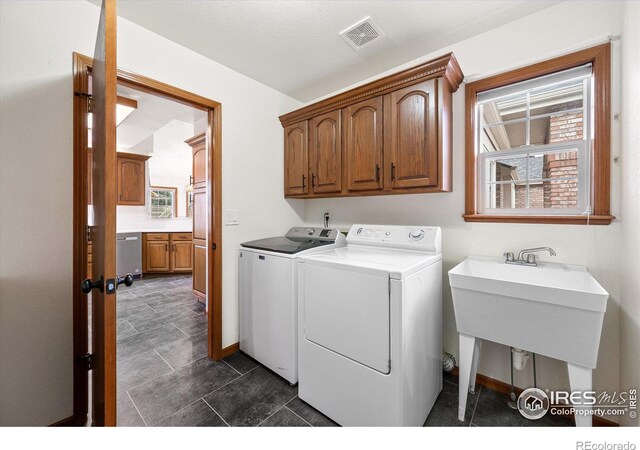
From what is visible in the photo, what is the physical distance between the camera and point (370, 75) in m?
2.51

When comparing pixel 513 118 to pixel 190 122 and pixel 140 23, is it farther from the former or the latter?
pixel 190 122

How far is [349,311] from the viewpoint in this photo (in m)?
1.52

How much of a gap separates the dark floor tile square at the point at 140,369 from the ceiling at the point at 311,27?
259cm

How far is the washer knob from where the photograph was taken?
195 cm

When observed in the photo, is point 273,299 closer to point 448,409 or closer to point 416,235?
point 416,235

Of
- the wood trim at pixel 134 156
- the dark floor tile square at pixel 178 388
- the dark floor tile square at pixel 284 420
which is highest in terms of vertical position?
the wood trim at pixel 134 156

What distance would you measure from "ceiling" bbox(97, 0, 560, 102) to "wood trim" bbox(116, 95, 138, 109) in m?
1.42

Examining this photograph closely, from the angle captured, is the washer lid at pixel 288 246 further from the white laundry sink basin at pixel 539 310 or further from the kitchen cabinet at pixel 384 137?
the white laundry sink basin at pixel 539 310

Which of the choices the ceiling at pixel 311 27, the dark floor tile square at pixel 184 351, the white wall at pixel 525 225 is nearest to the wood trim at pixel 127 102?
the ceiling at pixel 311 27

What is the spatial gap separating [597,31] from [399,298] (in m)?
1.97

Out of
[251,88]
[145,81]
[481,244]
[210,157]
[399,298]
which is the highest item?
[251,88]

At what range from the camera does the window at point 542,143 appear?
157 cm
